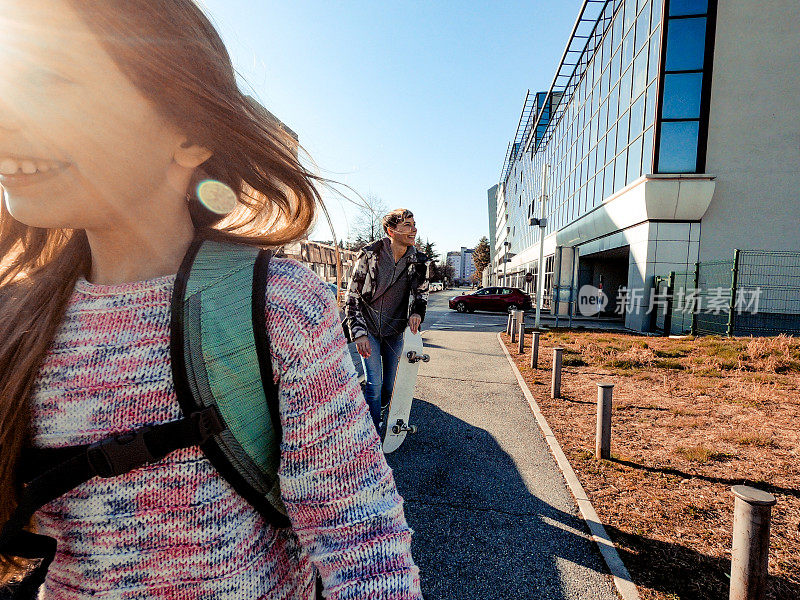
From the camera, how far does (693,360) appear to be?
8266 millimetres

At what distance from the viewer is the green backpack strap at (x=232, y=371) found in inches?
26.0

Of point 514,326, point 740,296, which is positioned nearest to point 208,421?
point 514,326

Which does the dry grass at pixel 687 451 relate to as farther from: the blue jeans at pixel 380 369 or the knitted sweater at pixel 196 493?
the knitted sweater at pixel 196 493

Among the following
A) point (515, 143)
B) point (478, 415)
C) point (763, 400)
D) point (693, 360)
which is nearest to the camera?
point (478, 415)

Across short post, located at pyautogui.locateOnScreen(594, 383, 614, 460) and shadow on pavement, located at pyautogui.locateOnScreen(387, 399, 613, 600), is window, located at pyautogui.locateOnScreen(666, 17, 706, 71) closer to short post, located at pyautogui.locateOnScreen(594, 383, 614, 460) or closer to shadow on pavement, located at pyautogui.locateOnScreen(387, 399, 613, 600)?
short post, located at pyautogui.locateOnScreen(594, 383, 614, 460)

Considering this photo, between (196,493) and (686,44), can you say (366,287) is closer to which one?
(196,493)

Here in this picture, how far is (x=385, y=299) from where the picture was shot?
12.7ft

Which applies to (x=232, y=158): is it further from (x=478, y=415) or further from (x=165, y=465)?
(x=478, y=415)

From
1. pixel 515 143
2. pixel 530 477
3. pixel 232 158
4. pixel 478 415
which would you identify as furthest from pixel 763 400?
pixel 515 143

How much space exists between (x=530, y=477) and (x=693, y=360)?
21.3ft

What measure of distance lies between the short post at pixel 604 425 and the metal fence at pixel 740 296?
10797mm

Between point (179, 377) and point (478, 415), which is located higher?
point (179, 377)

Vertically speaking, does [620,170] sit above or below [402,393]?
above

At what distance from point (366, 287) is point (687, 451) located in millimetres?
3589
